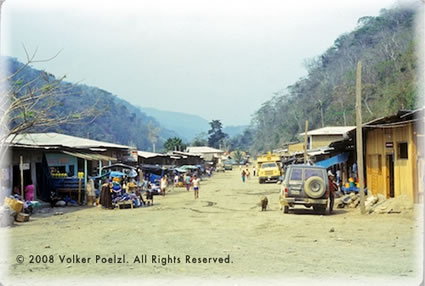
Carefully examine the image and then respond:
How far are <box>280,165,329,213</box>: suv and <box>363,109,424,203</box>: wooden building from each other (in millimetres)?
2537

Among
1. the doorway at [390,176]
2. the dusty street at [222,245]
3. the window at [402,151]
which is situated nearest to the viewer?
the dusty street at [222,245]

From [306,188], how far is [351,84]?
67.1 metres

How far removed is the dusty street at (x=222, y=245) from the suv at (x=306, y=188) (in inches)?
20.8

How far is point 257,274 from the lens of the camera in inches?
A: 307

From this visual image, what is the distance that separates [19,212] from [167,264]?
891cm

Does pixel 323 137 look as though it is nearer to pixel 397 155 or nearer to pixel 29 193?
pixel 397 155

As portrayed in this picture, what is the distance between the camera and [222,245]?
10617 mm

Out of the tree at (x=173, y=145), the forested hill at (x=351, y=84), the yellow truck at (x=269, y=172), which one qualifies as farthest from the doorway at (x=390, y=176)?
the tree at (x=173, y=145)

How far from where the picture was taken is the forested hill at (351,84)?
59094 mm

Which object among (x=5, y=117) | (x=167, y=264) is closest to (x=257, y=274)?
(x=167, y=264)

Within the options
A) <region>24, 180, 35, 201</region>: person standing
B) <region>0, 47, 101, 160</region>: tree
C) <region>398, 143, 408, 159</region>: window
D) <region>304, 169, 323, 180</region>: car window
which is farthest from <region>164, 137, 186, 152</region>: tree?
<region>0, 47, 101, 160</region>: tree

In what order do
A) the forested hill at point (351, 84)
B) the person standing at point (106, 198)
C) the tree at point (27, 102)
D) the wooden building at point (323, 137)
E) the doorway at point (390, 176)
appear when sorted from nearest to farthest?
the tree at point (27, 102), the doorway at point (390, 176), the person standing at point (106, 198), the wooden building at point (323, 137), the forested hill at point (351, 84)

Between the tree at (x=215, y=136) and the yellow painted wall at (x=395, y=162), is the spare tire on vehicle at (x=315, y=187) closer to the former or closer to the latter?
the yellow painted wall at (x=395, y=162)

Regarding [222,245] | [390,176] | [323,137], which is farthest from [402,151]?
[323,137]
